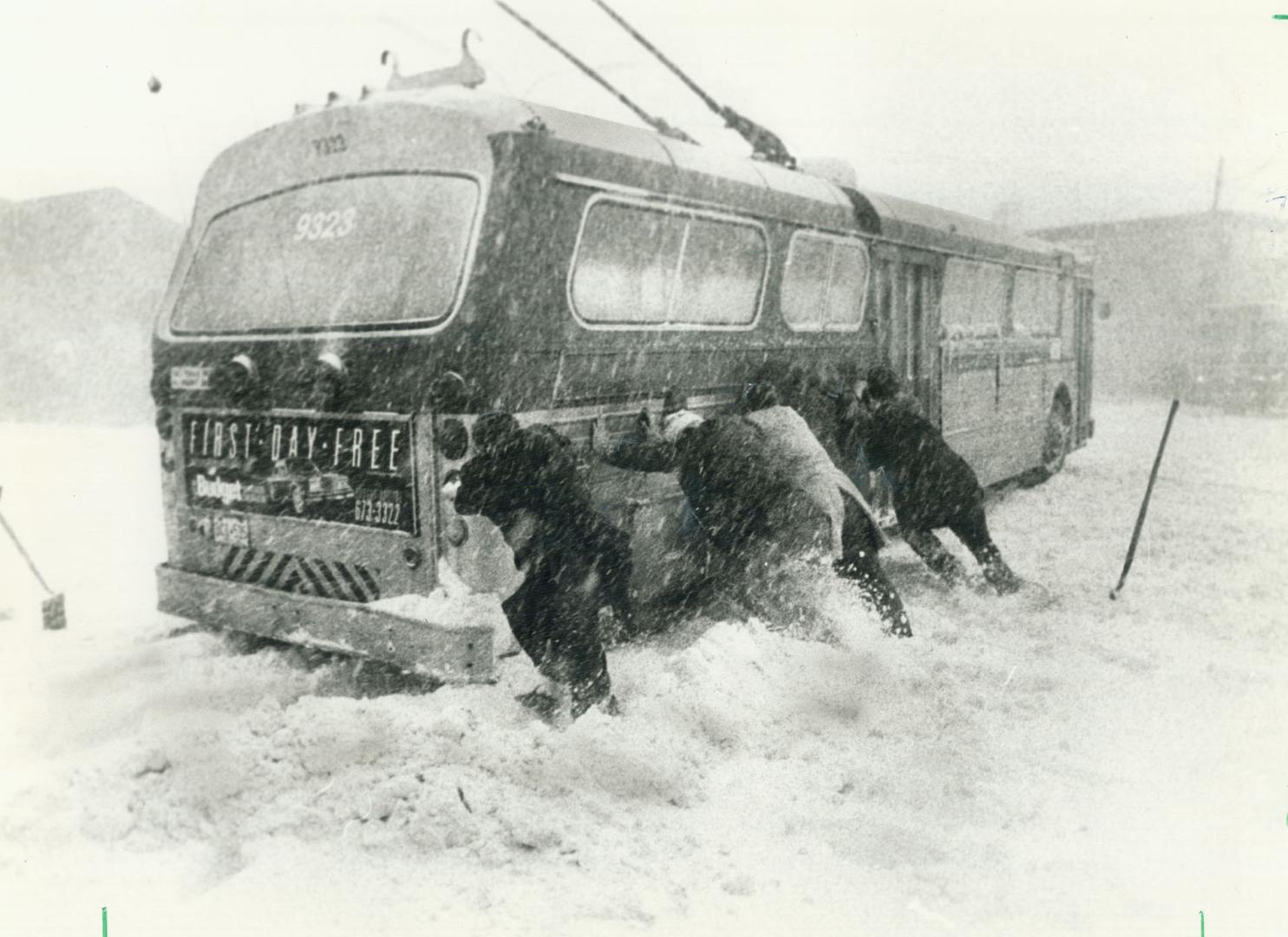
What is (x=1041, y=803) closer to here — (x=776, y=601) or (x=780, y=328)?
(x=776, y=601)

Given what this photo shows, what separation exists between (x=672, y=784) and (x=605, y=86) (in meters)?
3.92

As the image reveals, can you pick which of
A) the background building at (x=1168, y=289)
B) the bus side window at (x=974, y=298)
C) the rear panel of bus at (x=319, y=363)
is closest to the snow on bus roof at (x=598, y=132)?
the rear panel of bus at (x=319, y=363)

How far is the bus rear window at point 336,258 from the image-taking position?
4.48m

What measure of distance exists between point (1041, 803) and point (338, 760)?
8.62 feet

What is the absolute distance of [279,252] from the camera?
197 inches

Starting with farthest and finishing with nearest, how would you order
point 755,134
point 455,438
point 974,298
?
point 974,298, point 755,134, point 455,438

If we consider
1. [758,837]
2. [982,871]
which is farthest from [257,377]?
[982,871]

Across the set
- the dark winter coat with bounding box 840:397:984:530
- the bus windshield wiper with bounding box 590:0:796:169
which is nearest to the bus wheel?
the dark winter coat with bounding box 840:397:984:530

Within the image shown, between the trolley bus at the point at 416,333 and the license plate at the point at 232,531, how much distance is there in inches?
0.5

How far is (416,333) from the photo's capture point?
4414mm

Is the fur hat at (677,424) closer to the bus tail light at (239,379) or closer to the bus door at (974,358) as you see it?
the bus tail light at (239,379)

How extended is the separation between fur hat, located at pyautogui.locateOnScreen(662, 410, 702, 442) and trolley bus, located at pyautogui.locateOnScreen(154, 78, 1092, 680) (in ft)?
0.58

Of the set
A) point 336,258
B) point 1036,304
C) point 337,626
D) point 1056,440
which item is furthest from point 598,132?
point 1056,440

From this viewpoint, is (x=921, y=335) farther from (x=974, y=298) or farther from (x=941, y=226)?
(x=974, y=298)
